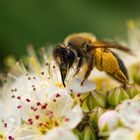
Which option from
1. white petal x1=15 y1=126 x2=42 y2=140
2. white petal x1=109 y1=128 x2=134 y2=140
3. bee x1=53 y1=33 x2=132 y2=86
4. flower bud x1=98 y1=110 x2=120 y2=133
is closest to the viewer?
white petal x1=109 y1=128 x2=134 y2=140

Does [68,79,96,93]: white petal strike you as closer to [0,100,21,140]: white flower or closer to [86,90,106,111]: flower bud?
[86,90,106,111]: flower bud

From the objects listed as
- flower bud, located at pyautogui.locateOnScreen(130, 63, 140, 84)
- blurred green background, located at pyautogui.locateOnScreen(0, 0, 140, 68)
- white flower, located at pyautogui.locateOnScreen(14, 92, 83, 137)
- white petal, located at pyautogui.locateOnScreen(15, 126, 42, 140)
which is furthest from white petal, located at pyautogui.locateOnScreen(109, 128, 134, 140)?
blurred green background, located at pyautogui.locateOnScreen(0, 0, 140, 68)

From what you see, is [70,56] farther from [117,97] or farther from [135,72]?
[135,72]

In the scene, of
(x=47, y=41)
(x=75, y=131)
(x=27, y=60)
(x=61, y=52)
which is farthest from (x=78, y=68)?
(x=47, y=41)

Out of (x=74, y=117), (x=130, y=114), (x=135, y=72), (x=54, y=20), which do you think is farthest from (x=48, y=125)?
(x=54, y=20)

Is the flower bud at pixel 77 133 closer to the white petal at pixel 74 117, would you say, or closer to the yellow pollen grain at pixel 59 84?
the white petal at pixel 74 117
